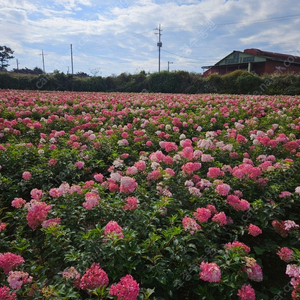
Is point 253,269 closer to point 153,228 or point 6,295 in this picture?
point 153,228

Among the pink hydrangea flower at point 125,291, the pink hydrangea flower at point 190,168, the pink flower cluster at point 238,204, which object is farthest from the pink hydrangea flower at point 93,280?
the pink hydrangea flower at point 190,168

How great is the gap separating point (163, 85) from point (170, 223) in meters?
24.8

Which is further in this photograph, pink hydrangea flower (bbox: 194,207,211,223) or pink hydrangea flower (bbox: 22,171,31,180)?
pink hydrangea flower (bbox: 22,171,31,180)

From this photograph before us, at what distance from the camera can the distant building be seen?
103ft

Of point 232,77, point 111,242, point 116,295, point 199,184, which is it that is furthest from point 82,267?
point 232,77

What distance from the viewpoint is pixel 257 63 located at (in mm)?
32625

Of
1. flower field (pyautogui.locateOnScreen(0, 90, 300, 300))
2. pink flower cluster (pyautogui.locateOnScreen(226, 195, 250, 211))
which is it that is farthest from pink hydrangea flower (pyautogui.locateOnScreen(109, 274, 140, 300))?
pink flower cluster (pyautogui.locateOnScreen(226, 195, 250, 211))

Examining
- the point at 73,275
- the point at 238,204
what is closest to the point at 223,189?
the point at 238,204

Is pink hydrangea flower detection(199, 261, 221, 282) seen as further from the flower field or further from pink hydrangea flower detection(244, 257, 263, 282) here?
pink hydrangea flower detection(244, 257, 263, 282)

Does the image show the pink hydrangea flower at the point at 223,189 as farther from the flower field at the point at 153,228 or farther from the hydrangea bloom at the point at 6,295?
the hydrangea bloom at the point at 6,295

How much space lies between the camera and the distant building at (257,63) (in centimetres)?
3136

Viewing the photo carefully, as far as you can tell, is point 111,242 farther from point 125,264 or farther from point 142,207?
point 142,207

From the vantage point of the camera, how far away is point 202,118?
668cm

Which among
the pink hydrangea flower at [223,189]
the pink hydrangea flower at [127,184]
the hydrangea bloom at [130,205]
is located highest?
the pink hydrangea flower at [127,184]
